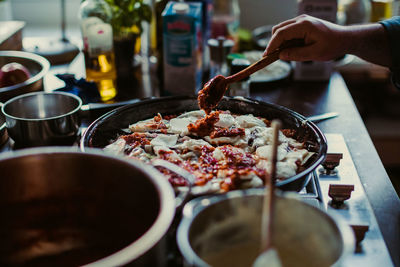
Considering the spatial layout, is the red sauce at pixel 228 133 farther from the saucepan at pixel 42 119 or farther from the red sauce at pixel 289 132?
the saucepan at pixel 42 119

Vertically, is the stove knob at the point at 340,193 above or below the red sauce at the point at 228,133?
below

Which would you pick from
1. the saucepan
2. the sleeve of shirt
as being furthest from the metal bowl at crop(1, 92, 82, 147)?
the sleeve of shirt

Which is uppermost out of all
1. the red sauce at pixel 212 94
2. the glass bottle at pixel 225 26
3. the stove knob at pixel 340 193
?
the glass bottle at pixel 225 26

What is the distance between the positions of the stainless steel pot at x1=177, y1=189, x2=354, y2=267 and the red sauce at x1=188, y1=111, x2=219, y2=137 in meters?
0.60

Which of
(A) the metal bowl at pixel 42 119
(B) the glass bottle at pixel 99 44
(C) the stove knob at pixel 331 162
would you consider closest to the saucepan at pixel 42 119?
(A) the metal bowl at pixel 42 119

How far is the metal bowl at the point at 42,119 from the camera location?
125cm

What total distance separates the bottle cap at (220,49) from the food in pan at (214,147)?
1.89ft

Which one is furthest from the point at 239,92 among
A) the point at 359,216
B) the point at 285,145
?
the point at 359,216

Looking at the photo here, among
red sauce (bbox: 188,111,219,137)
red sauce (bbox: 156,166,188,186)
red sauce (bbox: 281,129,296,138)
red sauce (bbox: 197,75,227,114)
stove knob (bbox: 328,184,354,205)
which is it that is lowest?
stove knob (bbox: 328,184,354,205)

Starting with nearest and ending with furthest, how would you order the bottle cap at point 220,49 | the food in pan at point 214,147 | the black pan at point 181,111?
the food in pan at point 214,147, the black pan at point 181,111, the bottle cap at point 220,49

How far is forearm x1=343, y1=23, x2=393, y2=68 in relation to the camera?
1.48 metres

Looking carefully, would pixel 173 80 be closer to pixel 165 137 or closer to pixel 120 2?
Result: pixel 120 2

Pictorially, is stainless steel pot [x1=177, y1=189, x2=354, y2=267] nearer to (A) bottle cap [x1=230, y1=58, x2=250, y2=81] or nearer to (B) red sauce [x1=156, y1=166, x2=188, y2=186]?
(B) red sauce [x1=156, y1=166, x2=188, y2=186]

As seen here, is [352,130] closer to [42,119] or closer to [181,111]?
[181,111]
